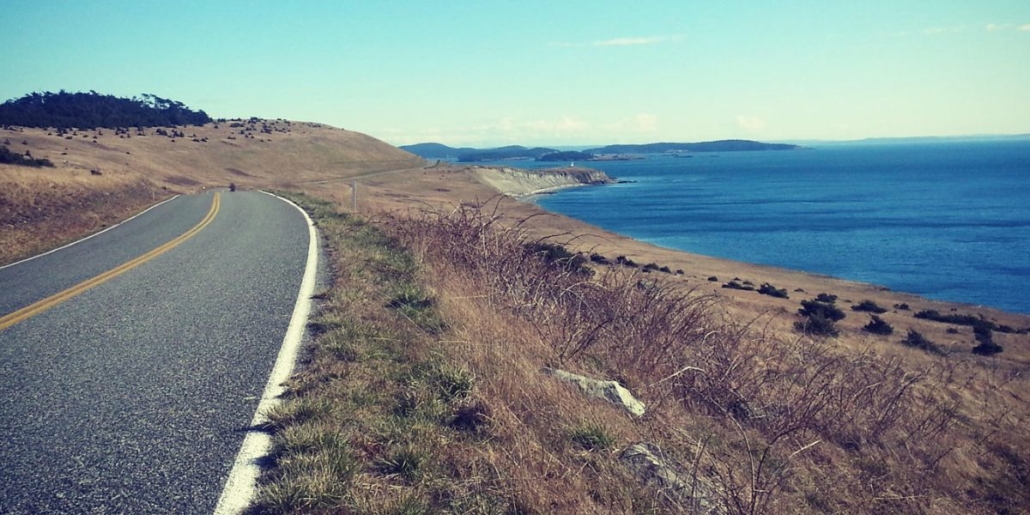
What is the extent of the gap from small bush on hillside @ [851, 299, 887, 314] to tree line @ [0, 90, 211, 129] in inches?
3739

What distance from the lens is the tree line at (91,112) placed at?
85188 mm

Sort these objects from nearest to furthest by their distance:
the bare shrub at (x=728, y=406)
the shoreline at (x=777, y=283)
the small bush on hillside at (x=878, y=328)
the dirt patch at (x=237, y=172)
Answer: the bare shrub at (x=728, y=406), the small bush on hillside at (x=878, y=328), the shoreline at (x=777, y=283), the dirt patch at (x=237, y=172)

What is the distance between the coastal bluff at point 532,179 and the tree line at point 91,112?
2236 inches

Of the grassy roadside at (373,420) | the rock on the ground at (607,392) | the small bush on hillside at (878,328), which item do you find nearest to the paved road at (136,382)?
the grassy roadside at (373,420)

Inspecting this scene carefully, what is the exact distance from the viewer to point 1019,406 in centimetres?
1115

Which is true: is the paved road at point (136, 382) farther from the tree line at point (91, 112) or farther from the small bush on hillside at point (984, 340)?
the tree line at point (91, 112)

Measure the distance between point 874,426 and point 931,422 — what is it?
166 cm

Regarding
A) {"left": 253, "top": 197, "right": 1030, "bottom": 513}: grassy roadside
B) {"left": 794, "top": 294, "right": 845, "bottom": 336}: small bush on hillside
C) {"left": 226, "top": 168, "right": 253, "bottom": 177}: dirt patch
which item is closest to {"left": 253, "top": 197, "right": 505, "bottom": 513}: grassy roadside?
{"left": 253, "top": 197, "right": 1030, "bottom": 513}: grassy roadside

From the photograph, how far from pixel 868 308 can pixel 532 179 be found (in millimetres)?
102342

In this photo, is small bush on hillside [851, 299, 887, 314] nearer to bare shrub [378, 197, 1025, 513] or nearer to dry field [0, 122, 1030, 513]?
dry field [0, 122, 1030, 513]

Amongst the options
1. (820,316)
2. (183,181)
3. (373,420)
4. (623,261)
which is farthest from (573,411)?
(183,181)

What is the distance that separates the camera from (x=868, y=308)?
1129 inches

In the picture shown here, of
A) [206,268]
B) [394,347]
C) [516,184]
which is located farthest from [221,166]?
[394,347]

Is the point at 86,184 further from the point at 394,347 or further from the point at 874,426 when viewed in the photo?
the point at 874,426
